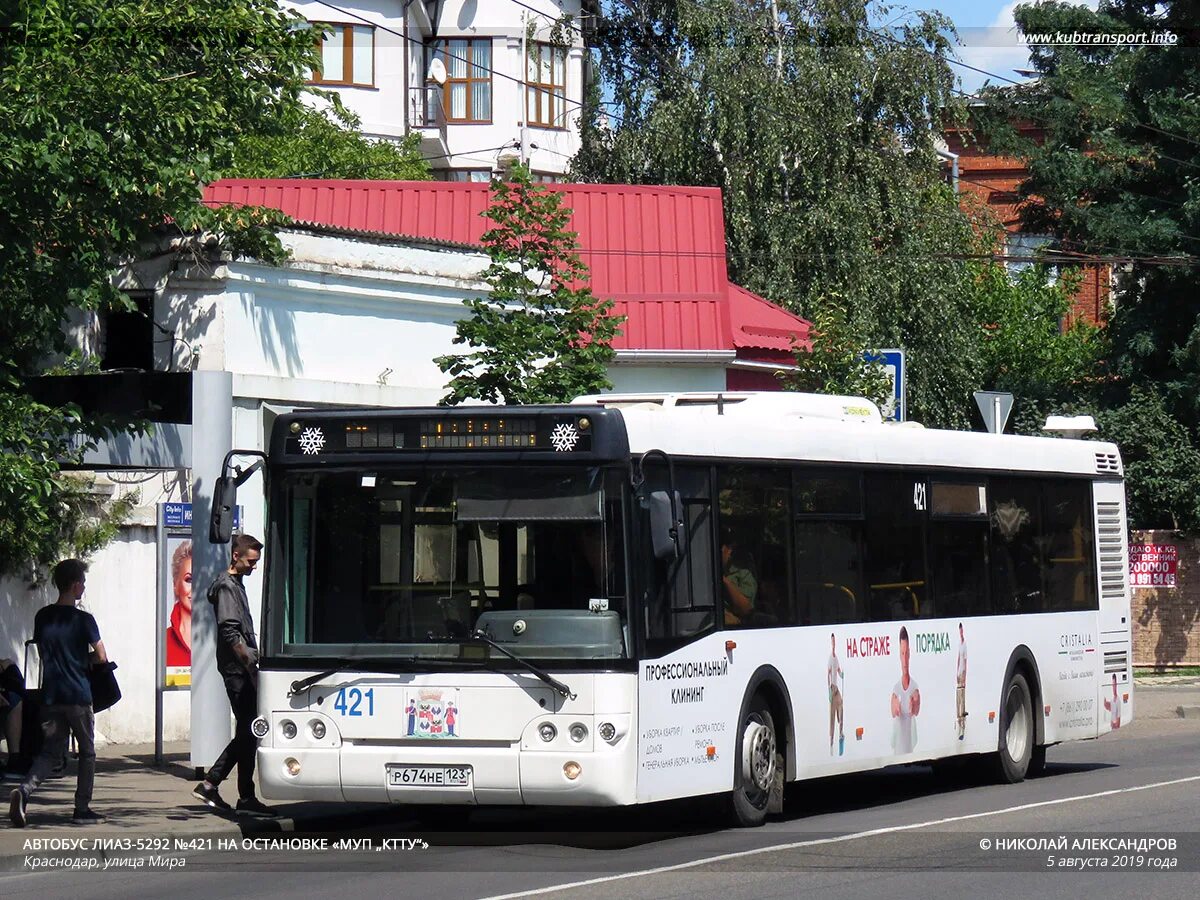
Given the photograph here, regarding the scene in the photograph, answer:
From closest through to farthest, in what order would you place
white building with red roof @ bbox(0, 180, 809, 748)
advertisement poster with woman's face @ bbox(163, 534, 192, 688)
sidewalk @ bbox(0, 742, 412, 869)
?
sidewalk @ bbox(0, 742, 412, 869) < white building with red roof @ bbox(0, 180, 809, 748) < advertisement poster with woman's face @ bbox(163, 534, 192, 688)

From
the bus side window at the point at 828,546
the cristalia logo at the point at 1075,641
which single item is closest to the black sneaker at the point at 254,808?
the bus side window at the point at 828,546

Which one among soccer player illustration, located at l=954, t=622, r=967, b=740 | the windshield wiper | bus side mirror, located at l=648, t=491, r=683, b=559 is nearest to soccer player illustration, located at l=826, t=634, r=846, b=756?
soccer player illustration, located at l=954, t=622, r=967, b=740

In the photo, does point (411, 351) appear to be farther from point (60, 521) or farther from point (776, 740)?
point (776, 740)

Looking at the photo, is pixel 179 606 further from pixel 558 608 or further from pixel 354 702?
pixel 558 608

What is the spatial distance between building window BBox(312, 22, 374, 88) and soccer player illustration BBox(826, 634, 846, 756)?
42901 mm

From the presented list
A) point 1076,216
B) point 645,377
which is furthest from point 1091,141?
point 645,377

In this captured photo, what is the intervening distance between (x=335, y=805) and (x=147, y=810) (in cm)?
134

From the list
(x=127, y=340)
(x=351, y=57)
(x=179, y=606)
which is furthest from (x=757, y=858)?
(x=351, y=57)

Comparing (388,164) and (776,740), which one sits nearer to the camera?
(776,740)

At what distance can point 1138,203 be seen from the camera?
1448 inches

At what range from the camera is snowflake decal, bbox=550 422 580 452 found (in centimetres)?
1167

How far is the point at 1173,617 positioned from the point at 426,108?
32379 mm

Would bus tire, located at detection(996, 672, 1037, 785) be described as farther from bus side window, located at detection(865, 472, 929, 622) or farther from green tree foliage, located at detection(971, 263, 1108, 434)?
green tree foliage, located at detection(971, 263, 1108, 434)

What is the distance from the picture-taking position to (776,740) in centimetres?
1341
